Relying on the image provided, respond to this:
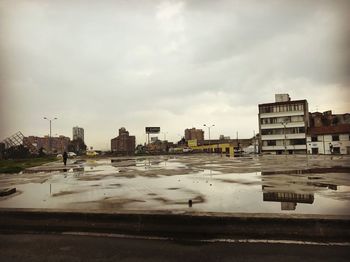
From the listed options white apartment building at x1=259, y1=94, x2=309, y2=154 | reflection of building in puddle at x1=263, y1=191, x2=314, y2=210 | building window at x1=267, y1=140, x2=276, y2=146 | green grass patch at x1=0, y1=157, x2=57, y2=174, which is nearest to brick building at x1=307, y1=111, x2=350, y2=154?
white apartment building at x1=259, y1=94, x2=309, y2=154

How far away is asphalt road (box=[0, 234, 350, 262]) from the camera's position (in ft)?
18.2

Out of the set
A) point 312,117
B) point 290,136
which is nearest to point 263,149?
point 290,136

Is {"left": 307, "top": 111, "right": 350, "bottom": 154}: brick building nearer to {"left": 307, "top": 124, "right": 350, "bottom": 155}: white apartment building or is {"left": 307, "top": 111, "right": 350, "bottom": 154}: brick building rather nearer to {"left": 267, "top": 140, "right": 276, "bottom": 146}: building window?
{"left": 307, "top": 124, "right": 350, "bottom": 155}: white apartment building

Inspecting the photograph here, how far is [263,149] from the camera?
306ft

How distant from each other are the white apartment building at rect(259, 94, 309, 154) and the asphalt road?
273 feet

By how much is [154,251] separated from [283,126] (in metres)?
90.1

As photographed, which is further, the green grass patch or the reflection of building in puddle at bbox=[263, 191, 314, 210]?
the green grass patch

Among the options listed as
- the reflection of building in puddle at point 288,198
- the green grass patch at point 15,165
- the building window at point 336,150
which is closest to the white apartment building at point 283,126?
the building window at point 336,150

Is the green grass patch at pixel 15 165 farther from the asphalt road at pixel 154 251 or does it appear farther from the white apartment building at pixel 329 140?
the white apartment building at pixel 329 140

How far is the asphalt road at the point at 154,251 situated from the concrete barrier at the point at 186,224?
1.98ft

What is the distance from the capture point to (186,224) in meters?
7.36

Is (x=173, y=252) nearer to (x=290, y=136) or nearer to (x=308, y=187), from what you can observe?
(x=308, y=187)

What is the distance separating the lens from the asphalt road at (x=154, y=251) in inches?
219

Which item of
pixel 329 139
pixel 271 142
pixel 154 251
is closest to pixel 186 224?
pixel 154 251
